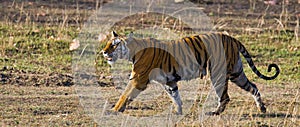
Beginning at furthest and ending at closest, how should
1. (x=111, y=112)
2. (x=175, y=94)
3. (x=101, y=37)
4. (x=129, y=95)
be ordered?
(x=101, y=37) → (x=175, y=94) → (x=111, y=112) → (x=129, y=95)

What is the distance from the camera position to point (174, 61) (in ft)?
25.4

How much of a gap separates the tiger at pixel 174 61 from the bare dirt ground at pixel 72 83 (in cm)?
29

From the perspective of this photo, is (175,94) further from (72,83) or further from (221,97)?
(72,83)

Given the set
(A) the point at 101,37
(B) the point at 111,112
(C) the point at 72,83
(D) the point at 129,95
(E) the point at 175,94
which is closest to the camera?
(D) the point at 129,95

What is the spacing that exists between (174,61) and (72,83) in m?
2.14

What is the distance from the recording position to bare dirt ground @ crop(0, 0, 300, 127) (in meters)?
7.51

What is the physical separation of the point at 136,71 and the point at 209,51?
0.89 metres

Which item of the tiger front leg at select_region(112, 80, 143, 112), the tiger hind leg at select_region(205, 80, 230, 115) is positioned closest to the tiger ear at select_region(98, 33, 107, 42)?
the tiger hind leg at select_region(205, 80, 230, 115)

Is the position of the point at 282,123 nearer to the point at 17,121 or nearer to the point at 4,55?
the point at 17,121

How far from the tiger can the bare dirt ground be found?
0.29 m

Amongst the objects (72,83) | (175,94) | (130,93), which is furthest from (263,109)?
(72,83)

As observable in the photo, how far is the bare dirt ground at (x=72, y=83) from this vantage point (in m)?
7.51

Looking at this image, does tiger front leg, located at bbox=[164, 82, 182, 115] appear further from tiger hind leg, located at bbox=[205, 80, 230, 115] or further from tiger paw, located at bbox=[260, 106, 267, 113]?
tiger paw, located at bbox=[260, 106, 267, 113]

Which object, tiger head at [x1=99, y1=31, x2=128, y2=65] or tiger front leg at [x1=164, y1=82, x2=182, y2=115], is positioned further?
tiger front leg at [x1=164, y1=82, x2=182, y2=115]
